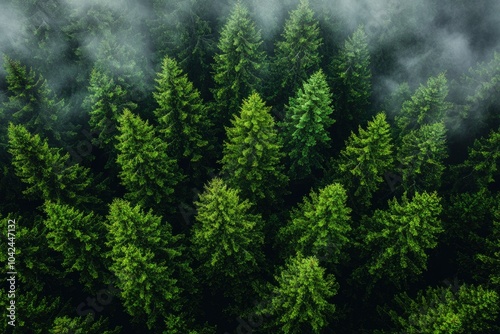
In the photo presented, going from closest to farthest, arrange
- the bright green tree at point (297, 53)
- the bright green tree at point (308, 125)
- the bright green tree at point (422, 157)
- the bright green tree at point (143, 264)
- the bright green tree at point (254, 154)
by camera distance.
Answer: the bright green tree at point (143, 264) → the bright green tree at point (254, 154) → the bright green tree at point (422, 157) → the bright green tree at point (308, 125) → the bright green tree at point (297, 53)

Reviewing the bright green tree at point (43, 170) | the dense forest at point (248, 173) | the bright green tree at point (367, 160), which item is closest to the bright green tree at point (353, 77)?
the dense forest at point (248, 173)

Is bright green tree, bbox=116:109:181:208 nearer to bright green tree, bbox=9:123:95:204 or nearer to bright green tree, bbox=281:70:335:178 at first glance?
bright green tree, bbox=9:123:95:204

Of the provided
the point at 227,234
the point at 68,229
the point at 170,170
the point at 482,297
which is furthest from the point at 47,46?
the point at 482,297

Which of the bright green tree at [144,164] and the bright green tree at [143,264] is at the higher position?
the bright green tree at [144,164]

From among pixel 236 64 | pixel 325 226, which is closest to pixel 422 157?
pixel 325 226

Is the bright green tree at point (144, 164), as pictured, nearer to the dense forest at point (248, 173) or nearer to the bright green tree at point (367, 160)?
the dense forest at point (248, 173)

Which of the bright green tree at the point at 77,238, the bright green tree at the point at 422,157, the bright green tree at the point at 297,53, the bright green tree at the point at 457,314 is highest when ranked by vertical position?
the bright green tree at the point at 297,53
